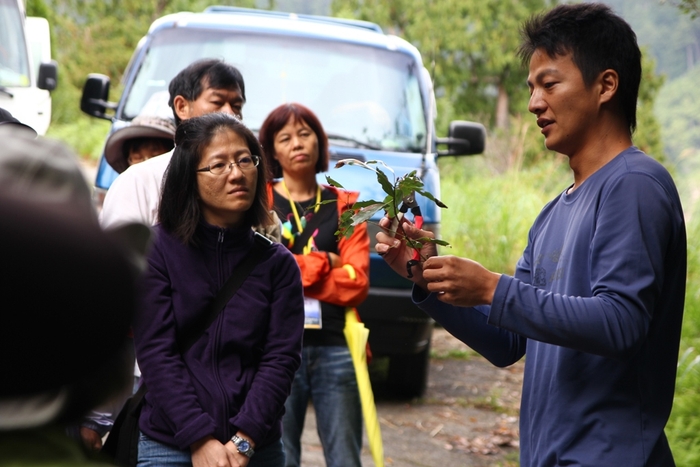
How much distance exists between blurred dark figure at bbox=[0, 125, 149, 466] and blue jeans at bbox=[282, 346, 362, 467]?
337 cm

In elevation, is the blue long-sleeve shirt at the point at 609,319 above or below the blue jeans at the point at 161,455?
above

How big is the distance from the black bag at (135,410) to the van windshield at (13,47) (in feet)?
28.7

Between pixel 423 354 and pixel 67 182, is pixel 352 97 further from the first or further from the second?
pixel 67 182

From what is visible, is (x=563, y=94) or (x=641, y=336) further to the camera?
(x=563, y=94)

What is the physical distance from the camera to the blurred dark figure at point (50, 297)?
2.84 ft

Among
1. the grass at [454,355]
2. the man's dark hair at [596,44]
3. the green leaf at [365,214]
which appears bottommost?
the grass at [454,355]

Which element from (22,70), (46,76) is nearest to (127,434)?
(46,76)

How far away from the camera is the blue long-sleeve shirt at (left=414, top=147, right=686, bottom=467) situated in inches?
85.8

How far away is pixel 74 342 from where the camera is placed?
910mm

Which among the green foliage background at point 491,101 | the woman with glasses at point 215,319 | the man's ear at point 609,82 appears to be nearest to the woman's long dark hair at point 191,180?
the woman with glasses at point 215,319

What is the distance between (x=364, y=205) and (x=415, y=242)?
7.4 inches

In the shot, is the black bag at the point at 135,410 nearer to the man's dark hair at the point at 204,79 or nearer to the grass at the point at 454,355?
the man's dark hair at the point at 204,79

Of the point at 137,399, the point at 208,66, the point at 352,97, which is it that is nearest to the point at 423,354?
the point at 352,97

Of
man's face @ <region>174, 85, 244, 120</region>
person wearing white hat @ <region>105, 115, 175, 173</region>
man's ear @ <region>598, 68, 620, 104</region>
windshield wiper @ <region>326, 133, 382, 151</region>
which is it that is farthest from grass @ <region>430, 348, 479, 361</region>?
man's ear @ <region>598, 68, 620, 104</region>
